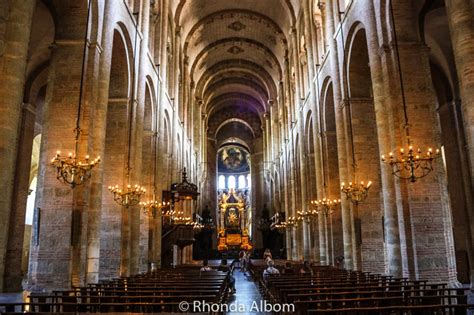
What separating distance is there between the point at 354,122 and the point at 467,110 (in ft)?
27.9

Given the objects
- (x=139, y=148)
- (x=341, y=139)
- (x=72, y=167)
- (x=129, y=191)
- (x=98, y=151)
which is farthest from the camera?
(x=341, y=139)

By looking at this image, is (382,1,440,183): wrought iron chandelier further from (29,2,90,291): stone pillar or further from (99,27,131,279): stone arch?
(99,27,131,279): stone arch

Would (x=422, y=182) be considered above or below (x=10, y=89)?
below

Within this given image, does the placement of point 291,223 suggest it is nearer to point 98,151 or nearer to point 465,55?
point 98,151

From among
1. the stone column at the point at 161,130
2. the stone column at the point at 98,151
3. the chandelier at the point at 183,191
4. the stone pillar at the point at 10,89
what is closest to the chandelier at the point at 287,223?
the chandelier at the point at 183,191

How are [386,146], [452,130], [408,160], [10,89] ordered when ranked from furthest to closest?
[452,130], [386,146], [408,160], [10,89]

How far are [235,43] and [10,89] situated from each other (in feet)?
110

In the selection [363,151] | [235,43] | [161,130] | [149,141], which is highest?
[235,43]

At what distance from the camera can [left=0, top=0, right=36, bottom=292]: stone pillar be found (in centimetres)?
713

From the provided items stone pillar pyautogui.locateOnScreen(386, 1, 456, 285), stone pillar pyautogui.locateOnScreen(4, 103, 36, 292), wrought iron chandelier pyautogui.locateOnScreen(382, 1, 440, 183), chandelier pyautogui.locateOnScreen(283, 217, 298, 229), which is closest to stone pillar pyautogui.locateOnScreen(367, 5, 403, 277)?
wrought iron chandelier pyautogui.locateOnScreen(382, 1, 440, 183)

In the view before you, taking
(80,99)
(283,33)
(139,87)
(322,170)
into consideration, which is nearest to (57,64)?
(80,99)

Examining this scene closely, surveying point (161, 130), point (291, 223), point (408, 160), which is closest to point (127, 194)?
point (161, 130)

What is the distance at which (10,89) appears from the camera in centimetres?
743

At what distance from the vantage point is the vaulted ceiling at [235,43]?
3186 cm
